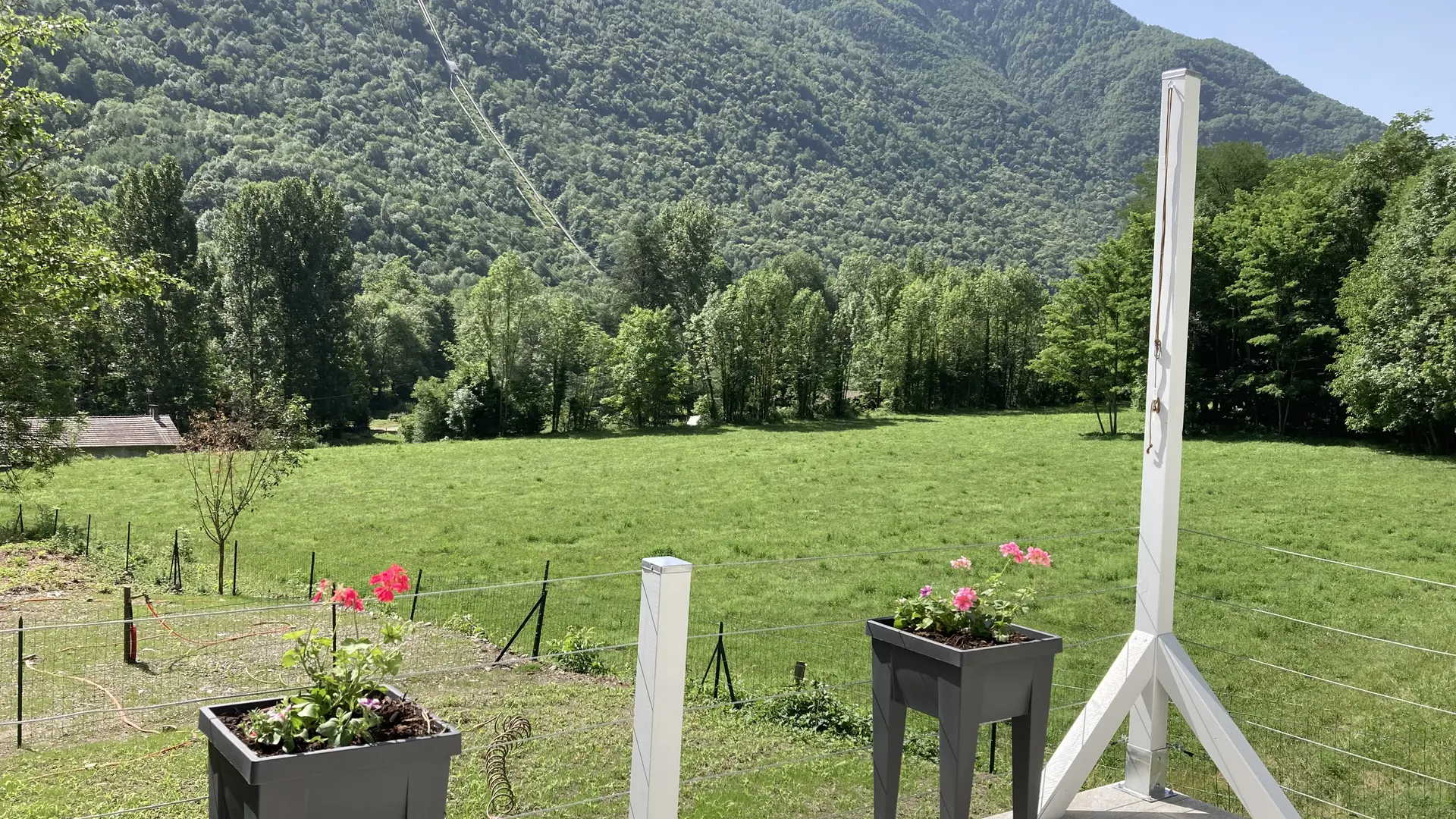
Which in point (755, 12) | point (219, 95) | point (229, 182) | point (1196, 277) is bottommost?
point (1196, 277)

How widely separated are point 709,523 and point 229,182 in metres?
50.5

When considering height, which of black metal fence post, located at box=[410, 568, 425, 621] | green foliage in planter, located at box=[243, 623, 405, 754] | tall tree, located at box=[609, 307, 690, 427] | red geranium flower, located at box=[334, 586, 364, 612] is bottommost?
black metal fence post, located at box=[410, 568, 425, 621]

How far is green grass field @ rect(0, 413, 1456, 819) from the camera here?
7262 millimetres

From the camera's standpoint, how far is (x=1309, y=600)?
1134 centimetres

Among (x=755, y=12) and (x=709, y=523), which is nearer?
(x=709, y=523)

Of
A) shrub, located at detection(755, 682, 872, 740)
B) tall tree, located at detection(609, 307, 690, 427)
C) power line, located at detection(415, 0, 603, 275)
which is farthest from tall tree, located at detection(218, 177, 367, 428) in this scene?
shrub, located at detection(755, 682, 872, 740)

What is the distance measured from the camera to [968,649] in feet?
7.94

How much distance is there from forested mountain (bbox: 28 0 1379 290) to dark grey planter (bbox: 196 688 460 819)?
5397cm

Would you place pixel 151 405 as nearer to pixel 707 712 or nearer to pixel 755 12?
pixel 707 712

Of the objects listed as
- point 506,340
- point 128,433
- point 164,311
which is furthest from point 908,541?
point 164,311

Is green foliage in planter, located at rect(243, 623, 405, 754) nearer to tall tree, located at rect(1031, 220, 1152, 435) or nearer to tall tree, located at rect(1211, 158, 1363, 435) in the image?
tall tree, located at rect(1211, 158, 1363, 435)

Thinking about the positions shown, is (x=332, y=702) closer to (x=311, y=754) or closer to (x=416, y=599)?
(x=311, y=754)

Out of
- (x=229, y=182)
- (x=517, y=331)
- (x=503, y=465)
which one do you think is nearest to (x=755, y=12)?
(x=229, y=182)

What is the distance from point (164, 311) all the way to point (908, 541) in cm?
3073
